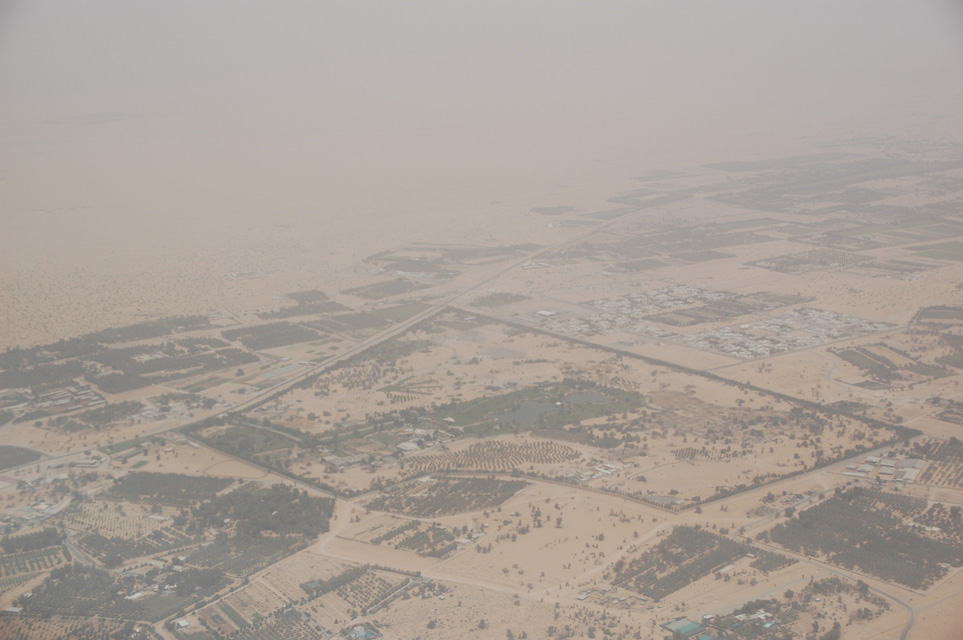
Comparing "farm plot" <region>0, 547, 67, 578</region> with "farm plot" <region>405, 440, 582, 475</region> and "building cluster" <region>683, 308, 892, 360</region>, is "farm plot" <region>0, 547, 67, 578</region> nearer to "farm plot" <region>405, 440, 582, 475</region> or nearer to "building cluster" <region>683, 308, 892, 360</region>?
"farm plot" <region>405, 440, 582, 475</region>

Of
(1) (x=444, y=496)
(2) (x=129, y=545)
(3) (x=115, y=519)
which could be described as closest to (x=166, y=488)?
(3) (x=115, y=519)

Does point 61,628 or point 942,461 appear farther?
point 942,461

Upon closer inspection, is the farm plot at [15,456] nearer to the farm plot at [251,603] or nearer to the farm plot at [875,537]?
the farm plot at [251,603]

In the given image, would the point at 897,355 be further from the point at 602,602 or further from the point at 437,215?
the point at 437,215

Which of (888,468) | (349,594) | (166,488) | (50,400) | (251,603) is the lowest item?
(888,468)

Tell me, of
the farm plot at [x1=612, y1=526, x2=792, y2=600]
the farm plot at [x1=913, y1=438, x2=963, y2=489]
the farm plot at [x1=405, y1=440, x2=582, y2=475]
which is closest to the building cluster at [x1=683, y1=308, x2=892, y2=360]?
the farm plot at [x1=913, y1=438, x2=963, y2=489]

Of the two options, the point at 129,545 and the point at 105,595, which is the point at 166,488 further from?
the point at 105,595

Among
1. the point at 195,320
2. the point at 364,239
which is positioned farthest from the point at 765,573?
the point at 364,239
